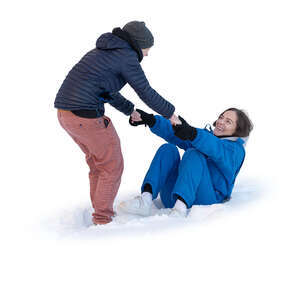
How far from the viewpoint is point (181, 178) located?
302 cm

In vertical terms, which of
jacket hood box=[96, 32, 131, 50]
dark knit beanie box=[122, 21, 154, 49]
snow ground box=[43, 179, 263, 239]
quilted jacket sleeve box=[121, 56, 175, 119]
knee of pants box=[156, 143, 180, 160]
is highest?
dark knit beanie box=[122, 21, 154, 49]

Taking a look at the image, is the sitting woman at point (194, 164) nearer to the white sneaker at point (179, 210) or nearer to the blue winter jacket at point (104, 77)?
the white sneaker at point (179, 210)

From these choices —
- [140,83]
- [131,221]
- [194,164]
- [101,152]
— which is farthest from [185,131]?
[131,221]

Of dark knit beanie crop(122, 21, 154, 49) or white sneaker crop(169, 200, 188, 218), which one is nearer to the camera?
dark knit beanie crop(122, 21, 154, 49)

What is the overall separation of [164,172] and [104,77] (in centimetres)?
82

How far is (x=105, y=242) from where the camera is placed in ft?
8.87

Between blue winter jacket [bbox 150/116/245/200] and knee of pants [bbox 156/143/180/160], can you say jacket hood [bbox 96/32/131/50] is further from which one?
knee of pants [bbox 156/143/180/160]

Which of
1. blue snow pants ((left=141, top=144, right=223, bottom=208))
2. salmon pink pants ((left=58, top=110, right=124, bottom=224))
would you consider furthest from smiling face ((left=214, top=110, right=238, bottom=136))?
salmon pink pants ((left=58, top=110, right=124, bottom=224))

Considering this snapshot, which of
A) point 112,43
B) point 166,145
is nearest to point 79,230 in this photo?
point 166,145

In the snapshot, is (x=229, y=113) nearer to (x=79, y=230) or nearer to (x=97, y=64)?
(x=97, y=64)

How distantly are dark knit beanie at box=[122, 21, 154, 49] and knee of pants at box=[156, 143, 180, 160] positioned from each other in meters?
0.74

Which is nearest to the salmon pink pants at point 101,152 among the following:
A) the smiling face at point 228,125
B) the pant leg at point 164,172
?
the pant leg at point 164,172

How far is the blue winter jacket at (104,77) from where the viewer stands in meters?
2.70

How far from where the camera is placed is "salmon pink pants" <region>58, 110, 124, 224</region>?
279cm
